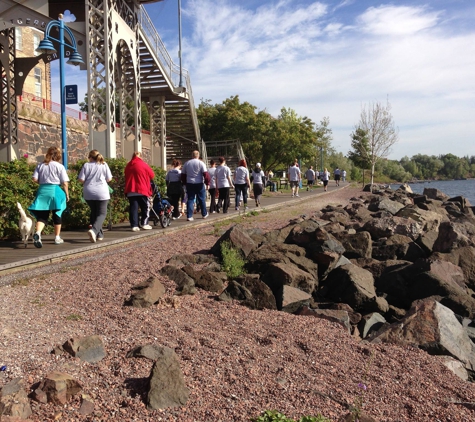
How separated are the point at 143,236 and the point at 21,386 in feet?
24.8

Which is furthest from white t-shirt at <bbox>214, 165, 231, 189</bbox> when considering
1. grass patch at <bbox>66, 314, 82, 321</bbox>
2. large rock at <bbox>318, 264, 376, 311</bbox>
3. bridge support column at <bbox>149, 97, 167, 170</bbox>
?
grass patch at <bbox>66, 314, 82, 321</bbox>

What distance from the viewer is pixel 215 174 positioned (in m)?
16.7

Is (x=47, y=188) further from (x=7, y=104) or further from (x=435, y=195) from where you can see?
(x=435, y=195)

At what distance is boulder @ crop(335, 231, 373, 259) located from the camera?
29.7ft

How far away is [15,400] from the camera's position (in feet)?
10.4

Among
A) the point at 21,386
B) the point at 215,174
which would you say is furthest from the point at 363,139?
the point at 21,386

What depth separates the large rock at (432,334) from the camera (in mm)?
4992

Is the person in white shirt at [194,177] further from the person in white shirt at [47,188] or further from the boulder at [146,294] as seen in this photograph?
the boulder at [146,294]

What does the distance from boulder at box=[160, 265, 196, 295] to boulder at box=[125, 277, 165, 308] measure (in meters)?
0.28

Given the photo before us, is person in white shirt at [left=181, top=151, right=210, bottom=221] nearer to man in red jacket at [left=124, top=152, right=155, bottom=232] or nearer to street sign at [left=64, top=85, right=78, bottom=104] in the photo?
man in red jacket at [left=124, top=152, right=155, bottom=232]

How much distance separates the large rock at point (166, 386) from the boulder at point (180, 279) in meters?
2.46

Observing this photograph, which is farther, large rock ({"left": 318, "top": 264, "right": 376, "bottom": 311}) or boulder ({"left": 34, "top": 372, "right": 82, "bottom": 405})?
large rock ({"left": 318, "top": 264, "right": 376, "bottom": 311})

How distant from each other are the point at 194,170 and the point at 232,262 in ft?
22.6

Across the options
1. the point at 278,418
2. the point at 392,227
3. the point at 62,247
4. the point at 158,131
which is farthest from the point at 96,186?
the point at 158,131
